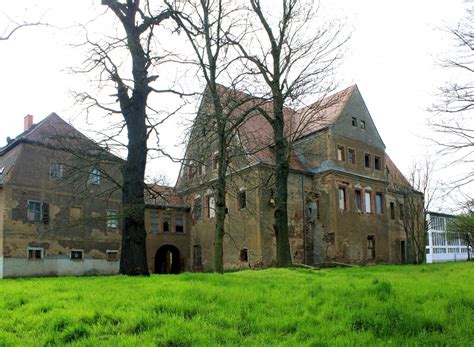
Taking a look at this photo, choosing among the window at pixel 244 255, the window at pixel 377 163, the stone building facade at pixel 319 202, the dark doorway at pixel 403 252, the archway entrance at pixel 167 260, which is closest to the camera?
the stone building facade at pixel 319 202

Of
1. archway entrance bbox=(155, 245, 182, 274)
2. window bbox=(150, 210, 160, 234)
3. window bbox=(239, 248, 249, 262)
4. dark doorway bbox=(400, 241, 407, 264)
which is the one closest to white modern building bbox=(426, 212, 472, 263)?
dark doorway bbox=(400, 241, 407, 264)

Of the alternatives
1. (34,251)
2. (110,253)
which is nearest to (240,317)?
(34,251)

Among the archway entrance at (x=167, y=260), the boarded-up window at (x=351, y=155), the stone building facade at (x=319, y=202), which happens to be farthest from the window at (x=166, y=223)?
the boarded-up window at (x=351, y=155)

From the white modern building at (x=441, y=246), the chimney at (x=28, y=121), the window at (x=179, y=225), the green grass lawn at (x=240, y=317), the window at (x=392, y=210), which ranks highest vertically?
the chimney at (x=28, y=121)

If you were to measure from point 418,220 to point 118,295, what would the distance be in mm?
42019

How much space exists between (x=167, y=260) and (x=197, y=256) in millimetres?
4229

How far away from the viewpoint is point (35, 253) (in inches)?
1335

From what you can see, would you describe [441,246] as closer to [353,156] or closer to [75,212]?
[353,156]

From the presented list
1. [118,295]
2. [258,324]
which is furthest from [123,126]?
[258,324]

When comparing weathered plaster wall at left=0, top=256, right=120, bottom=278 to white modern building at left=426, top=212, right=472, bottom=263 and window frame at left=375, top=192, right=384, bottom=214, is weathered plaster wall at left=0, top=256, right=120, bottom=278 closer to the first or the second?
window frame at left=375, top=192, right=384, bottom=214

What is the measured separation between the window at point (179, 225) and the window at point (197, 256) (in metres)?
2.30

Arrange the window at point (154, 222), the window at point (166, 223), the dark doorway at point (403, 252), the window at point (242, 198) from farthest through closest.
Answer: the dark doorway at point (403, 252)
the window at point (166, 223)
the window at point (154, 222)
the window at point (242, 198)

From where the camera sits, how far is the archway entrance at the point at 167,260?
41.9 m

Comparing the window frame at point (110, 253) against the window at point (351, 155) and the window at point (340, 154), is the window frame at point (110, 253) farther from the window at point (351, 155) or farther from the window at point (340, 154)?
the window at point (351, 155)
